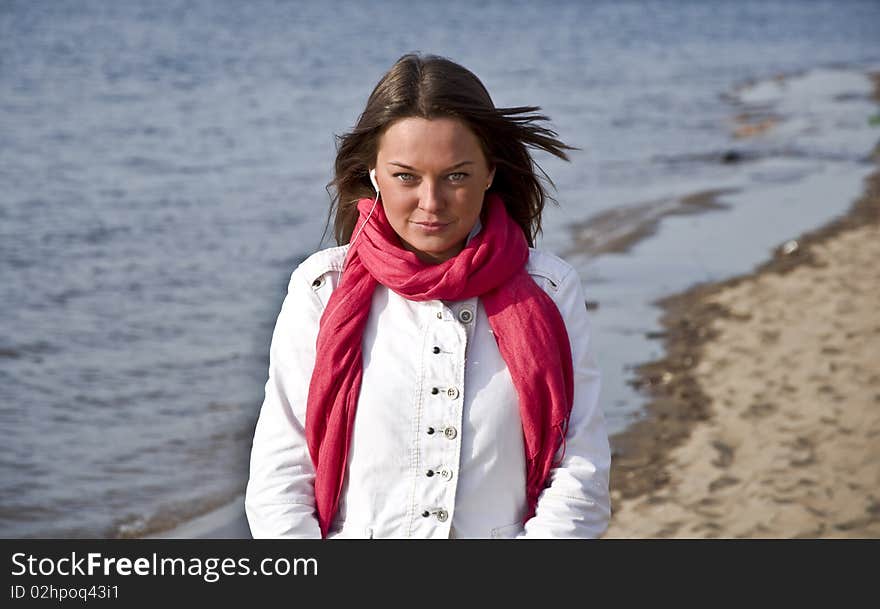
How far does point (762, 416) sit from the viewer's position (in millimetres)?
7191

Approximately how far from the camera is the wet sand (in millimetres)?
5934

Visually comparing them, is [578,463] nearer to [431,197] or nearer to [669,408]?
[431,197]

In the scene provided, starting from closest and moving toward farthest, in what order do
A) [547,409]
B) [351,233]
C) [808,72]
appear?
1. [547,409]
2. [351,233]
3. [808,72]

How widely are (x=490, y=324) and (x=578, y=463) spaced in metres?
0.39

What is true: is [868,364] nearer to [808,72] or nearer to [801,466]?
[801,466]

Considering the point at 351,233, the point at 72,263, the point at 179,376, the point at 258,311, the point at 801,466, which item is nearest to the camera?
the point at 351,233

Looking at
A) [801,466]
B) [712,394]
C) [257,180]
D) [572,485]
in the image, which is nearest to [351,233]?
[572,485]

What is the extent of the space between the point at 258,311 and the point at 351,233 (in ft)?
22.9

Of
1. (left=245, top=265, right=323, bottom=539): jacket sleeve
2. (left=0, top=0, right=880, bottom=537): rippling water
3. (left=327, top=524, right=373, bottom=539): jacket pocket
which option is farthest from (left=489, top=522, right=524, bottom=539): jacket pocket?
(left=0, top=0, right=880, bottom=537): rippling water

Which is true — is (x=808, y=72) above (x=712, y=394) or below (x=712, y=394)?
above

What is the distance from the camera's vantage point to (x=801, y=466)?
639cm

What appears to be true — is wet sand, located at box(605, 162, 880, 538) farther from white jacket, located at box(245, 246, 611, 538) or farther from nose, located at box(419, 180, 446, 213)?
nose, located at box(419, 180, 446, 213)

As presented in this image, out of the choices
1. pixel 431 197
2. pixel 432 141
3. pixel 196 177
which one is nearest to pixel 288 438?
pixel 431 197

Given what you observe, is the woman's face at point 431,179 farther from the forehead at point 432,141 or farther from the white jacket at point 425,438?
the white jacket at point 425,438
